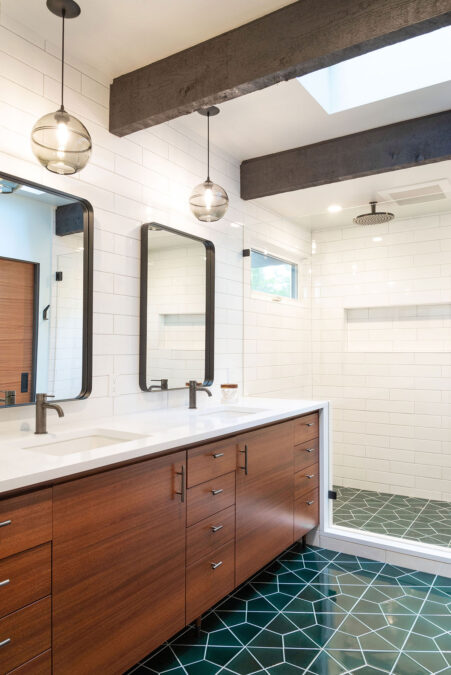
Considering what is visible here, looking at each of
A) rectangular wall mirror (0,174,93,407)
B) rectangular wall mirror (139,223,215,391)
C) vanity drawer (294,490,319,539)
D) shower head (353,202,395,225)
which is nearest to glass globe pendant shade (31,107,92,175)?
rectangular wall mirror (0,174,93,407)

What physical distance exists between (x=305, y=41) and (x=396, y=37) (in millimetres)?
350

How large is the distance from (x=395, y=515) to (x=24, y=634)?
3019mm

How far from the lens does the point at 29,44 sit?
208 cm

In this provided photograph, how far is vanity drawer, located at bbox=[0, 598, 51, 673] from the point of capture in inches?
50.2

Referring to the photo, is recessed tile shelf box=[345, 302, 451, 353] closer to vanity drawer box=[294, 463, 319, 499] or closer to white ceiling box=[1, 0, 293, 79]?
vanity drawer box=[294, 463, 319, 499]

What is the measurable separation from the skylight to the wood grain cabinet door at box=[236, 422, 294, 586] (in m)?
1.92

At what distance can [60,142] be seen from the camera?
1780 millimetres

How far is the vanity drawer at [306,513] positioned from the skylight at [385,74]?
7.85 ft

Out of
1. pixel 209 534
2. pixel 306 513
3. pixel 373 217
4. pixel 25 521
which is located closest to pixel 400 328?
pixel 373 217

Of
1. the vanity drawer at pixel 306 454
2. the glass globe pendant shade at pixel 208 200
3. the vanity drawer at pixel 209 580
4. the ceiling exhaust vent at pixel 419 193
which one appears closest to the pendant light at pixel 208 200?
the glass globe pendant shade at pixel 208 200

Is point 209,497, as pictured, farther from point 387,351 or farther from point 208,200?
point 387,351

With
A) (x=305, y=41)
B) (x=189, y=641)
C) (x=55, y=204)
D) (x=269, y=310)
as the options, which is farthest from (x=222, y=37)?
(x=189, y=641)

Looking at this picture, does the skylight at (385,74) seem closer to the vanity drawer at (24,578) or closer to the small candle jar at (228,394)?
the small candle jar at (228,394)

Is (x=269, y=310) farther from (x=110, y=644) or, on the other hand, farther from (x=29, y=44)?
(x=110, y=644)
